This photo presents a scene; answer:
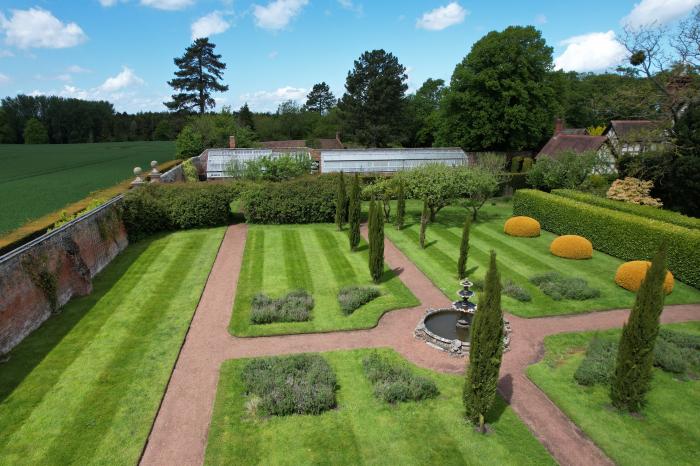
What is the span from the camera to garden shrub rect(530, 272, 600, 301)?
17.8 m

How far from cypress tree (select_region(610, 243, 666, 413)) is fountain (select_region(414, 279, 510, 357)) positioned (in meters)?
3.84

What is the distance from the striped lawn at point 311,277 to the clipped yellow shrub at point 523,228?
32.5ft

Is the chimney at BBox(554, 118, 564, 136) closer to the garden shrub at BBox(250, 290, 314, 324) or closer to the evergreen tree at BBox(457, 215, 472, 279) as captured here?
the evergreen tree at BBox(457, 215, 472, 279)

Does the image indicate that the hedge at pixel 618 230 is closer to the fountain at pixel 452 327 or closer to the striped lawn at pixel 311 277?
the fountain at pixel 452 327

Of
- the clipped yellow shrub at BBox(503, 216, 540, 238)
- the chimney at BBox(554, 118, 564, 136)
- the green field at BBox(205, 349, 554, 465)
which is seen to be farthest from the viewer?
the chimney at BBox(554, 118, 564, 136)

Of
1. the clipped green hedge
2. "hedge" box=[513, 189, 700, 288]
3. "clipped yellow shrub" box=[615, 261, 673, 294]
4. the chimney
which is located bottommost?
"clipped yellow shrub" box=[615, 261, 673, 294]

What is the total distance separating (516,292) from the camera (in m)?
18.0

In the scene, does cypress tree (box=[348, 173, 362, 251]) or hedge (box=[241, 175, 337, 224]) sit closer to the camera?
cypress tree (box=[348, 173, 362, 251])

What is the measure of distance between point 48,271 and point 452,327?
14.7m

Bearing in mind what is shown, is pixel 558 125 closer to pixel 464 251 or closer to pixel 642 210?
pixel 642 210

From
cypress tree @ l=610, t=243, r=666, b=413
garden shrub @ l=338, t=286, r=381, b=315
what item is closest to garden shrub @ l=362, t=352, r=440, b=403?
garden shrub @ l=338, t=286, r=381, b=315

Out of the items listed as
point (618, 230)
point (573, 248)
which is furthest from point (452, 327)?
point (618, 230)

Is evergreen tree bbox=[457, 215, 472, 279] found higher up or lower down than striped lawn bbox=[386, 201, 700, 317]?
higher up

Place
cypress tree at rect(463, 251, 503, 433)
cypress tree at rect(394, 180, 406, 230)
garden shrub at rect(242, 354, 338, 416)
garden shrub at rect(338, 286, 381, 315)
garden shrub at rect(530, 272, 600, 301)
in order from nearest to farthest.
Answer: cypress tree at rect(463, 251, 503, 433) → garden shrub at rect(242, 354, 338, 416) → garden shrub at rect(338, 286, 381, 315) → garden shrub at rect(530, 272, 600, 301) → cypress tree at rect(394, 180, 406, 230)
